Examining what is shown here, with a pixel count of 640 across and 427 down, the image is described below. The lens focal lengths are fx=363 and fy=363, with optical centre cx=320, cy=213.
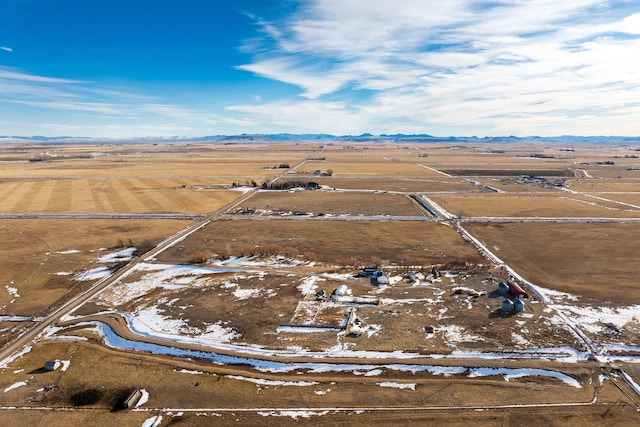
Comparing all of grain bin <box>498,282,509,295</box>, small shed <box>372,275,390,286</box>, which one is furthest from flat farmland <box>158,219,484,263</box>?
grain bin <box>498,282,509,295</box>

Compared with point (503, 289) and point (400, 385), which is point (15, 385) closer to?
point (400, 385)

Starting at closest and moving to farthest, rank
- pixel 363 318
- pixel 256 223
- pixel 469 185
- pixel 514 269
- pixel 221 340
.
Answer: pixel 221 340
pixel 363 318
pixel 514 269
pixel 256 223
pixel 469 185

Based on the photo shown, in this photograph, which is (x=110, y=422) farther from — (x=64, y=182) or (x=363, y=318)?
(x=64, y=182)

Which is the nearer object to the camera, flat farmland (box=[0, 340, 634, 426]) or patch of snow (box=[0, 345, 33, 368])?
flat farmland (box=[0, 340, 634, 426])

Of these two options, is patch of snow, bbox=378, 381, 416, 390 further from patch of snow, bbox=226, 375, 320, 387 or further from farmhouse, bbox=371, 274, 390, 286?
farmhouse, bbox=371, 274, 390, 286

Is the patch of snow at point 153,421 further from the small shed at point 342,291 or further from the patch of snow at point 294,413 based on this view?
the small shed at point 342,291

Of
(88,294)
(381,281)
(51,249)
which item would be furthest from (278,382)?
(51,249)

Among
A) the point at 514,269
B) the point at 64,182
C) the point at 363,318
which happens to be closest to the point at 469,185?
the point at 514,269
